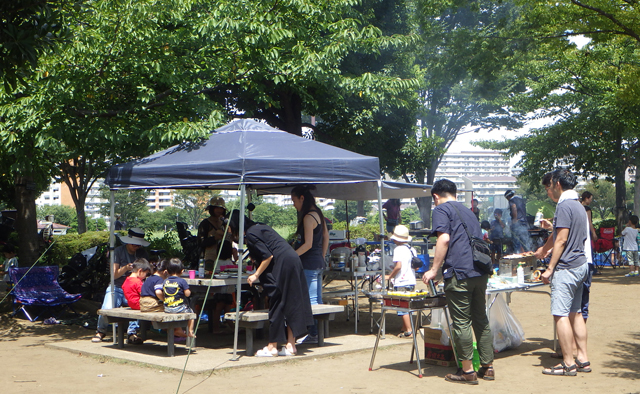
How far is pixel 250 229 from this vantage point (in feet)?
23.6

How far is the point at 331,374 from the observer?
657 cm

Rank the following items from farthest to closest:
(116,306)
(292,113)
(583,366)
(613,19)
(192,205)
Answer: (192,205) → (292,113) → (613,19) → (116,306) → (583,366)

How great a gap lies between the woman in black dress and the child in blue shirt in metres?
0.91

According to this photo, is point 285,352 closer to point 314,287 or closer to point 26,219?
point 314,287

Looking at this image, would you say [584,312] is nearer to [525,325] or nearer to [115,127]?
[525,325]

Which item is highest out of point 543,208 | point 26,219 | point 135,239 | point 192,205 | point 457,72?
point 457,72

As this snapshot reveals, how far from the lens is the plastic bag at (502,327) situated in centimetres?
746

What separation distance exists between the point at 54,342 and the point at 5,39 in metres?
4.78

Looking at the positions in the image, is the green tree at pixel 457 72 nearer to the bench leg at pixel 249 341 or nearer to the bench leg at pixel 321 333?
the bench leg at pixel 321 333

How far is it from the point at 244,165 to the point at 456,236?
8.17ft

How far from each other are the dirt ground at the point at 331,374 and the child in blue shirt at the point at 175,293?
28.3 inches

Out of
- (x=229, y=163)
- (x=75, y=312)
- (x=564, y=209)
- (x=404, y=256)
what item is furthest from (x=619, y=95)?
(x=75, y=312)

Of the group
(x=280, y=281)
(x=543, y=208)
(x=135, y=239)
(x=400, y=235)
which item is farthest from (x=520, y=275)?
(x=543, y=208)

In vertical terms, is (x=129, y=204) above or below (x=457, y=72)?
below
